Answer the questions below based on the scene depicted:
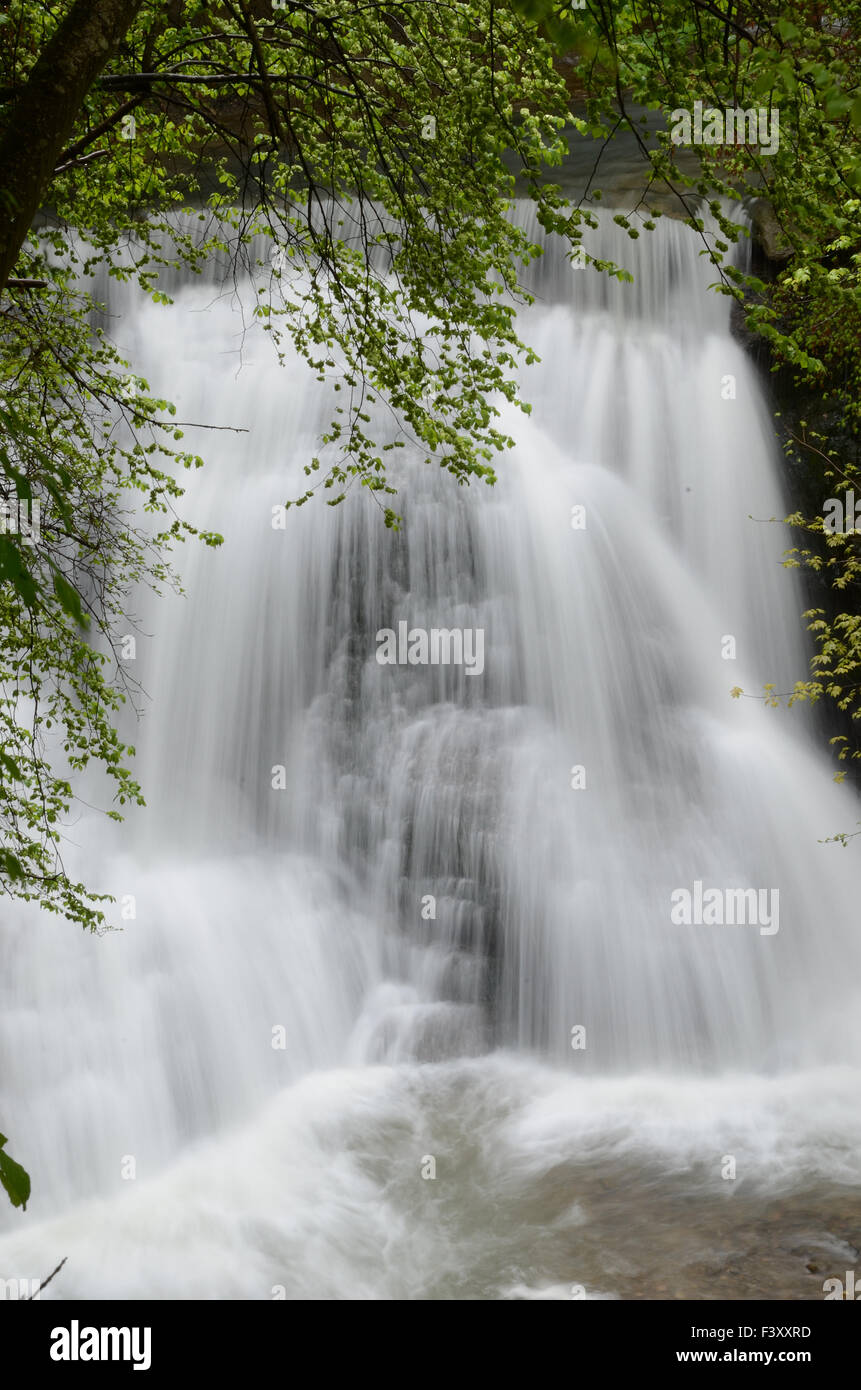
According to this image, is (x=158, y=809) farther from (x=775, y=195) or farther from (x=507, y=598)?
(x=775, y=195)

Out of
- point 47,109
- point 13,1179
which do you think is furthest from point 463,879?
point 13,1179

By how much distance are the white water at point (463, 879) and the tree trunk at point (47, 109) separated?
250 inches

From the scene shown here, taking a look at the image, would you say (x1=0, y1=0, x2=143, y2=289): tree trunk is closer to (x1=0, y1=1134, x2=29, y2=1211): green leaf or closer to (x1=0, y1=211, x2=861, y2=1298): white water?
(x1=0, y1=1134, x2=29, y2=1211): green leaf

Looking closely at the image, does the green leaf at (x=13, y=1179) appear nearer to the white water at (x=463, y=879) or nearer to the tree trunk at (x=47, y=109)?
the tree trunk at (x=47, y=109)

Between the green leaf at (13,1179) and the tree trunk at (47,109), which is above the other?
the tree trunk at (47,109)

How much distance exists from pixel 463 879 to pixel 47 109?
845 centimetres

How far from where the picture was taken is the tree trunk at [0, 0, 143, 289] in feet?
8.72

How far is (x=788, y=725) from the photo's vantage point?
483 inches

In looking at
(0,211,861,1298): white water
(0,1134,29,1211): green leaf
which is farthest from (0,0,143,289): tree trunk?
(0,211,861,1298): white water

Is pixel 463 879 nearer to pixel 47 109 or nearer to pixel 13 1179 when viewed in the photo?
pixel 47 109

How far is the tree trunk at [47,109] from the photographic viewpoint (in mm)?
2658

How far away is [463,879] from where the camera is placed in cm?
1046

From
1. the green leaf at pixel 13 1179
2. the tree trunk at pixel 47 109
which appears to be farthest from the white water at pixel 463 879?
the tree trunk at pixel 47 109

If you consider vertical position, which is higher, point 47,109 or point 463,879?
point 47,109
